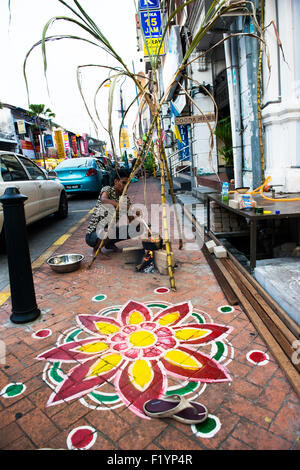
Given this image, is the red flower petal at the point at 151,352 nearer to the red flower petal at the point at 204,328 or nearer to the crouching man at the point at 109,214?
the red flower petal at the point at 204,328

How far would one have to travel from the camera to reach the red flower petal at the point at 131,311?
309 cm

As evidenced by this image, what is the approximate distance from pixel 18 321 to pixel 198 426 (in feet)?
6.74

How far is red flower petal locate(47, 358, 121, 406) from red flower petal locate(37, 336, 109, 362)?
0.46ft

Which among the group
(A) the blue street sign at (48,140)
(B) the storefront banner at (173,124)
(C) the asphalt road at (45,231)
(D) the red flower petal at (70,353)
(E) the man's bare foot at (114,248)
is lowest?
(D) the red flower petal at (70,353)

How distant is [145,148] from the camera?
160 inches

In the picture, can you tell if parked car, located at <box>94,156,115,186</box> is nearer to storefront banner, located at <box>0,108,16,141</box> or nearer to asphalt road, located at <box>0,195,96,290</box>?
asphalt road, located at <box>0,195,96,290</box>

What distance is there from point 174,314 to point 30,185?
451 centimetres

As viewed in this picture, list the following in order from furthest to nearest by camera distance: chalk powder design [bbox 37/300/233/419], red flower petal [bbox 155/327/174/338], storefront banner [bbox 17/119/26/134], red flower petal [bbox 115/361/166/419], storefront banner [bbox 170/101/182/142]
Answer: storefront banner [bbox 17/119/26/134] → storefront banner [bbox 170/101/182/142] → red flower petal [bbox 155/327/174/338] → chalk powder design [bbox 37/300/233/419] → red flower petal [bbox 115/361/166/419]

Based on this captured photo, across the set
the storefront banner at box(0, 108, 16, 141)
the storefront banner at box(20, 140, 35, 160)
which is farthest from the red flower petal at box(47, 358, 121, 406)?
the storefront banner at box(20, 140, 35, 160)

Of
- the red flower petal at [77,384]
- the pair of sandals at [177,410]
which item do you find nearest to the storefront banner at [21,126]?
the red flower petal at [77,384]

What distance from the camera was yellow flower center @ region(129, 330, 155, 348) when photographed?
266cm

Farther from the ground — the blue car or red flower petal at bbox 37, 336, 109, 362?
the blue car

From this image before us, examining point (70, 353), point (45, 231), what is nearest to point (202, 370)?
point (70, 353)

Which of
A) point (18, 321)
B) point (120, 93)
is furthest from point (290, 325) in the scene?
point (120, 93)
